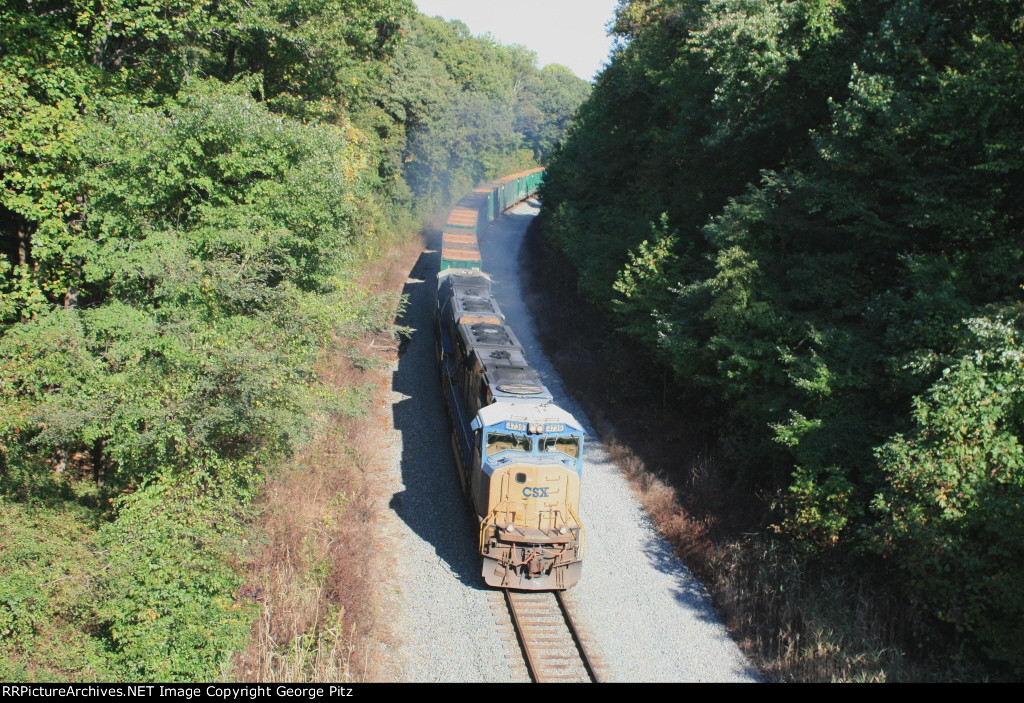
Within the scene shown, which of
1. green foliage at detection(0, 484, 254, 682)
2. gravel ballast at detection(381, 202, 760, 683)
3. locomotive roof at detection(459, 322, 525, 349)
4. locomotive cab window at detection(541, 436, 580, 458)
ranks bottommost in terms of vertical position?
gravel ballast at detection(381, 202, 760, 683)

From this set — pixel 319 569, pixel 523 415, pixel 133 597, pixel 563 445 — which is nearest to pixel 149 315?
pixel 133 597

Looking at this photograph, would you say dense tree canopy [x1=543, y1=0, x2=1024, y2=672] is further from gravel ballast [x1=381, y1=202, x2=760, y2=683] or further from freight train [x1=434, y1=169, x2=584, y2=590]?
freight train [x1=434, y1=169, x2=584, y2=590]

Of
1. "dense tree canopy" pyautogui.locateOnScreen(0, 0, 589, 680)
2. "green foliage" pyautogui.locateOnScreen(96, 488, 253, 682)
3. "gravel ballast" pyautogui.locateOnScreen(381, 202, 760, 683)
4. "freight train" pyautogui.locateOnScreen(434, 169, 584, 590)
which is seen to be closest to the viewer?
"green foliage" pyautogui.locateOnScreen(96, 488, 253, 682)

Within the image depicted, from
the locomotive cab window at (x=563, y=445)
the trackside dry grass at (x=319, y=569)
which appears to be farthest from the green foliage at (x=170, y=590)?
the locomotive cab window at (x=563, y=445)

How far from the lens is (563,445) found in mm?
14227

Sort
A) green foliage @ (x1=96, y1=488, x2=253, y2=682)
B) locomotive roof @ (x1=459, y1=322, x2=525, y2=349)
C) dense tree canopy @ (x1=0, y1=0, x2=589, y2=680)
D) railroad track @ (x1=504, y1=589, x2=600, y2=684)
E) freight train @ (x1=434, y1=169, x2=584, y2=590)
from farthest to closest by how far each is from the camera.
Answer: locomotive roof @ (x1=459, y1=322, x2=525, y2=349) < freight train @ (x1=434, y1=169, x2=584, y2=590) < railroad track @ (x1=504, y1=589, x2=600, y2=684) < dense tree canopy @ (x1=0, y1=0, x2=589, y2=680) < green foliage @ (x1=96, y1=488, x2=253, y2=682)

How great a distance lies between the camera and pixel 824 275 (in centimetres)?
1560

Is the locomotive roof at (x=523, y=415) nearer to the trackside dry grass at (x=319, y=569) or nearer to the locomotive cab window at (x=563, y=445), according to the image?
the locomotive cab window at (x=563, y=445)

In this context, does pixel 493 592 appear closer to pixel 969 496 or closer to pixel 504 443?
pixel 504 443

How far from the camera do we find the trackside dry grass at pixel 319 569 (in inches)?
449

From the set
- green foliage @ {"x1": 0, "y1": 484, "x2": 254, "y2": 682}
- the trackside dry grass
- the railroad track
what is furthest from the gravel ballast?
green foliage @ {"x1": 0, "y1": 484, "x2": 254, "y2": 682}

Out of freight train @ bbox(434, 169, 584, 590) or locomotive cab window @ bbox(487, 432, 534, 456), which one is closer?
freight train @ bbox(434, 169, 584, 590)

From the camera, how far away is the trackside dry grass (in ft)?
37.4

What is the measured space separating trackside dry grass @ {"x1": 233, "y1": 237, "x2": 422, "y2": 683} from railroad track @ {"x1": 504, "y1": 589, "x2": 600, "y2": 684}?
2.56 metres
